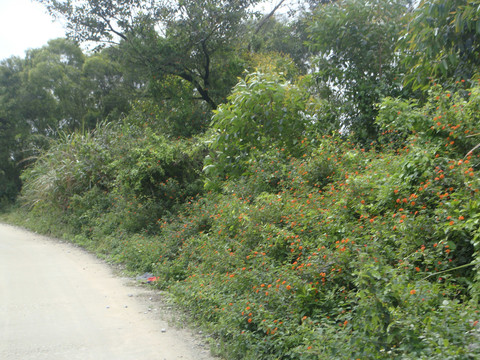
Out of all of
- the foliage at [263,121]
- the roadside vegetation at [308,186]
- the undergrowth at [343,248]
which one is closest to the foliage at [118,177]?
the roadside vegetation at [308,186]

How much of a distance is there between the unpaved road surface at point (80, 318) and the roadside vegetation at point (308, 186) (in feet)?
1.97

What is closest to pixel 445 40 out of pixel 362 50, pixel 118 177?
pixel 362 50

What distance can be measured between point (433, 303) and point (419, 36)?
5.19 metres

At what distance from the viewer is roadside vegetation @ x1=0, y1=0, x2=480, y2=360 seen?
423cm

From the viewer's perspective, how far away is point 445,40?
707cm

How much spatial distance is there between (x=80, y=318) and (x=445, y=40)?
7058 millimetres

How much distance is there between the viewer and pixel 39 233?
612 inches

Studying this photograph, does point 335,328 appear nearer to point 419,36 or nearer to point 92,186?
point 419,36

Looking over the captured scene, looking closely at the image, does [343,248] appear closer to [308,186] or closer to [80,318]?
[308,186]

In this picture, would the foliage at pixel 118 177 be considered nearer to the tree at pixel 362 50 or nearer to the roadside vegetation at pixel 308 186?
the roadside vegetation at pixel 308 186

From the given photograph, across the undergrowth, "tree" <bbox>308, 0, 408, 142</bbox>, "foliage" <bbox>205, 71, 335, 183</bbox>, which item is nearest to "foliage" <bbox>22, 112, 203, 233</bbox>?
the undergrowth

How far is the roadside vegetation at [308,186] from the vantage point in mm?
4227

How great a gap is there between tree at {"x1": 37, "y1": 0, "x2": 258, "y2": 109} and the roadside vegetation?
8cm

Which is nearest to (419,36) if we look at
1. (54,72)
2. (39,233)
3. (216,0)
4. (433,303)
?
(433,303)
